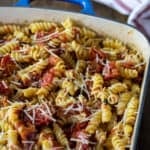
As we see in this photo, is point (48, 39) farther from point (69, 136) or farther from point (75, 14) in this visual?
point (69, 136)

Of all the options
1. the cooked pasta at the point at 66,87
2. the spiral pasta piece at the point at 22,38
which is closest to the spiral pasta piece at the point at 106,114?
the cooked pasta at the point at 66,87

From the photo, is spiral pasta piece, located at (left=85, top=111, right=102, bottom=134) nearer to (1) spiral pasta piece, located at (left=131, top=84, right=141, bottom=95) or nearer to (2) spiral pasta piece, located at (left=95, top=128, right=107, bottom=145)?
(2) spiral pasta piece, located at (left=95, top=128, right=107, bottom=145)

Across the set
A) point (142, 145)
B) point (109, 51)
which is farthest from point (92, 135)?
point (109, 51)

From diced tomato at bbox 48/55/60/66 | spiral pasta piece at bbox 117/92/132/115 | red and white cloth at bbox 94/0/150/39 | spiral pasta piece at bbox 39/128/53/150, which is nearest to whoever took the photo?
spiral pasta piece at bbox 39/128/53/150

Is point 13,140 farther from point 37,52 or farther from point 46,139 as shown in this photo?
point 37,52

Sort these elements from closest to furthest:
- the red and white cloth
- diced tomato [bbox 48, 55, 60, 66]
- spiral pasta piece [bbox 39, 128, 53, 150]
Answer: spiral pasta piece [bbox 39, 128, 53, 150] → diced tomato [bbox 48, 55, 60, 66] → the red and white cloth

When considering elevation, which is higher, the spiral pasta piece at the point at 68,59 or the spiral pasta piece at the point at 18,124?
the spiral pasta piece at the point at 68,59

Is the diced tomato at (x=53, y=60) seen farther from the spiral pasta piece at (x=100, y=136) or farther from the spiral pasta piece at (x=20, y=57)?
the spiral pasta piece at (x=100, y=136)

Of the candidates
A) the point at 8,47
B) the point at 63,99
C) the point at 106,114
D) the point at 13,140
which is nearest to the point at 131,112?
the point at 106,114

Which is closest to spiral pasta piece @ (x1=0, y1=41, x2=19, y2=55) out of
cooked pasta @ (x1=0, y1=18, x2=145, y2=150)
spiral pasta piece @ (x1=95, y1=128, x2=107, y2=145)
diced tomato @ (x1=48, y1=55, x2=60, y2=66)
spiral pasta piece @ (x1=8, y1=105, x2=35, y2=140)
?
cooked pasta @ (x1=0, y1=18, x2=145, y2=150)
